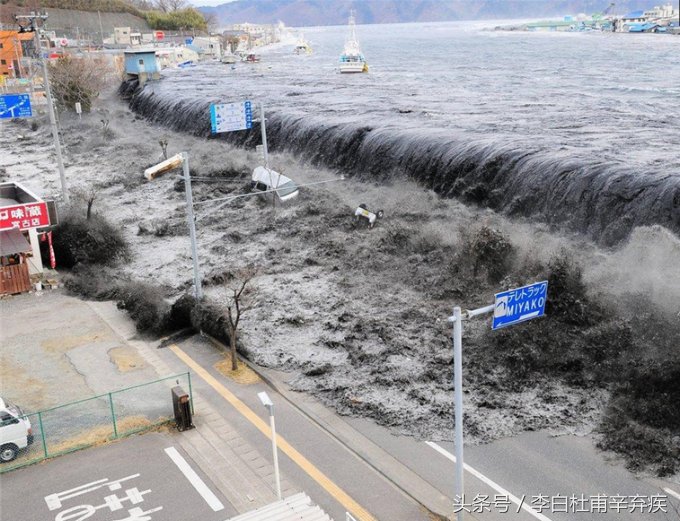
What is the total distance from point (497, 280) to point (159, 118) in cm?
5357

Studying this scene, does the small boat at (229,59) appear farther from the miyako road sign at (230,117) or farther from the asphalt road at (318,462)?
the asphalt road at (318,462)

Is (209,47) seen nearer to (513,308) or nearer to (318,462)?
(318,462)

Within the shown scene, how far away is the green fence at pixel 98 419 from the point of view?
17.0m

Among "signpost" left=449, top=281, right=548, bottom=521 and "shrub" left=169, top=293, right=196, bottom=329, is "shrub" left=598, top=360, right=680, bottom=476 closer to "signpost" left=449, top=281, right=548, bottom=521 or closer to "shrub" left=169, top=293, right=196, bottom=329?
"signpost" left=449, top=281, right=548, bottom=521

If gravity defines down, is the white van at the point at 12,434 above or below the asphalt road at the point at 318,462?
above

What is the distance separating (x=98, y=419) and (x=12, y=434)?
2131mm

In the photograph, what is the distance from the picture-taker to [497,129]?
45.8 meters

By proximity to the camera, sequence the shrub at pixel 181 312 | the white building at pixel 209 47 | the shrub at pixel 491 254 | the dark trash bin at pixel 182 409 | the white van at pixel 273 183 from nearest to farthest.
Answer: the dark trash bin at pixel 182 409, the shrub at pixel 181 312, the shrub at pixel 491 254, the white van at pixel 273 183, the white building at pixel 209 47

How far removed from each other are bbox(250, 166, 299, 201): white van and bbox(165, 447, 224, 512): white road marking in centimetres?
2417

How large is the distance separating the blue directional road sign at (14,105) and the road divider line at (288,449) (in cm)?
1744

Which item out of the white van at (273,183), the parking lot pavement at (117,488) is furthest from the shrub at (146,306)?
the white van at (273,183)

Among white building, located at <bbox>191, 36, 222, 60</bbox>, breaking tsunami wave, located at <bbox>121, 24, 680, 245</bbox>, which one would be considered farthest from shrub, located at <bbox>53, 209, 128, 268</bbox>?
white building, located at <bbox>191, 36, 222, 60</bbox>

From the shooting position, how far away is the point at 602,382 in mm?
20141

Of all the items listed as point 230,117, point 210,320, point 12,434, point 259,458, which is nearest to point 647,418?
point 259,458
